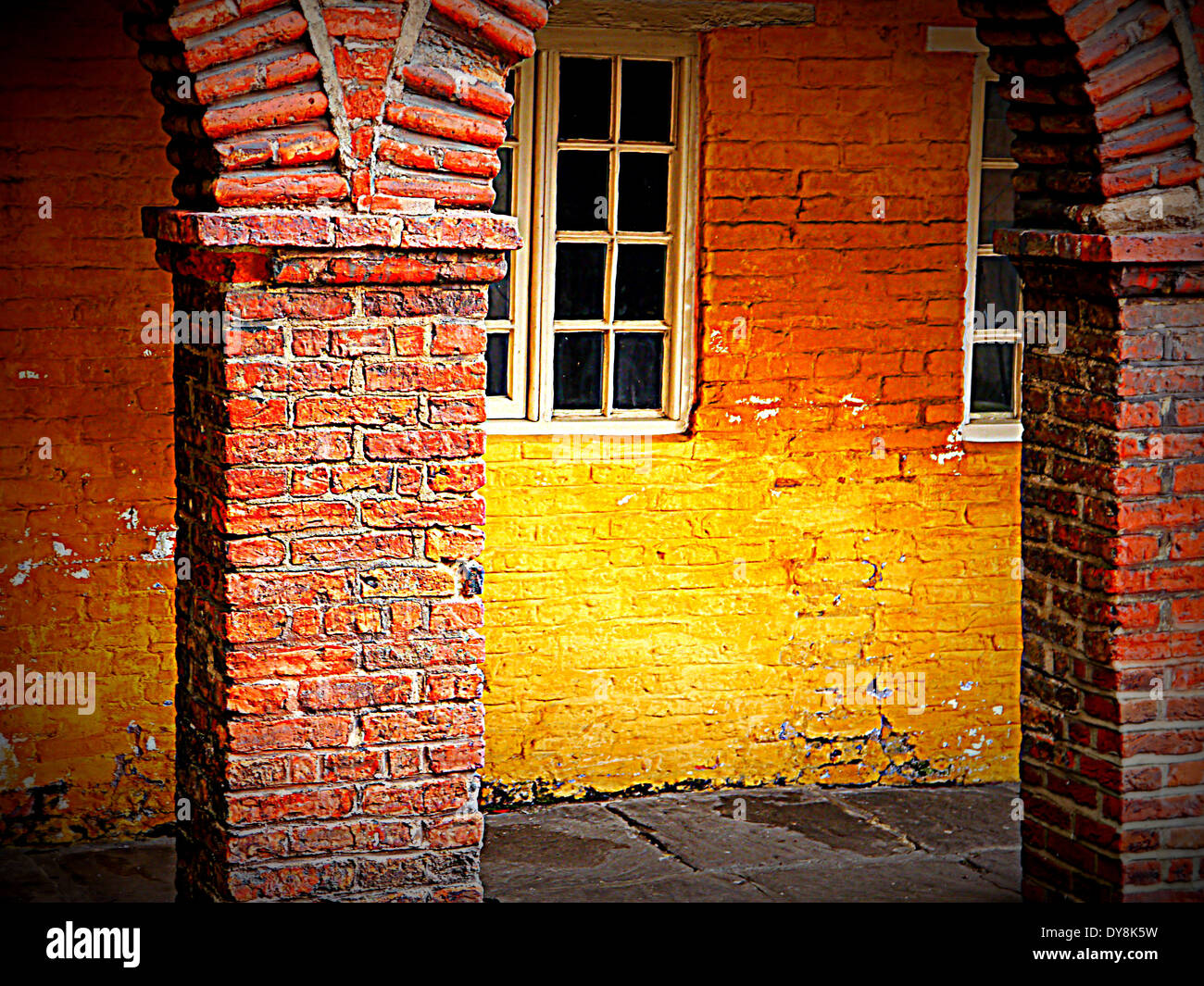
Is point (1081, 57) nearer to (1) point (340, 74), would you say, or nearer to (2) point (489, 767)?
(1) point (340, 74)

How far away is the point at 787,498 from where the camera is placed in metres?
6.86

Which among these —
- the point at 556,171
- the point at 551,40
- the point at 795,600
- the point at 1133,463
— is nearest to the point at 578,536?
the point at 795,600

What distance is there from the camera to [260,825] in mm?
4285

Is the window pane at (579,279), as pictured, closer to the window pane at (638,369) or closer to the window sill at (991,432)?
the window pane at (638,369)

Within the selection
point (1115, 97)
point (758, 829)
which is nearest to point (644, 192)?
point (1115, 97)

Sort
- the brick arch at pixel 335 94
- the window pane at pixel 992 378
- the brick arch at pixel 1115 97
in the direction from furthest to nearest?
1. the window pane at pixel 992 378
2. the brick arch at pixel 1115 97
3. the brick arch at pixel 335 94

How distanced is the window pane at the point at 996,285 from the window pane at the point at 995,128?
1.52 ft

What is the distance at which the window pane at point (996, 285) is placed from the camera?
705cm

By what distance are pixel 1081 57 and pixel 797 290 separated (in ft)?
7.19

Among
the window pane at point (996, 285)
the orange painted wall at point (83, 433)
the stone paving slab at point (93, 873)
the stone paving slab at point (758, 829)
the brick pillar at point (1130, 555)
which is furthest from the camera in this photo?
the window pane at point (996, 285)

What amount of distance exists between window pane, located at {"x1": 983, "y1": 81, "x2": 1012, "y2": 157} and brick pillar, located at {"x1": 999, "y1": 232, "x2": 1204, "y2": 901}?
6.49ft

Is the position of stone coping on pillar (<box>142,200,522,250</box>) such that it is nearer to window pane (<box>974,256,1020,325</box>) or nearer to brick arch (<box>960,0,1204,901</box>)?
brick arch (<box>960,0,1204,901</box>)
